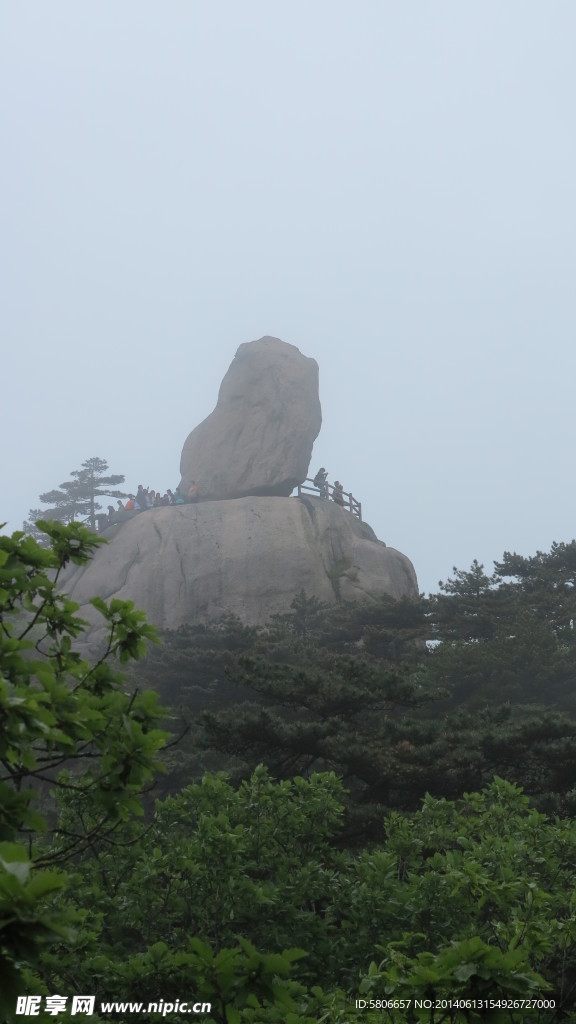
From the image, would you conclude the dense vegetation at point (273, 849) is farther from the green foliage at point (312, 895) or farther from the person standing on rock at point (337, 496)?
the person standing on rock at point (337, 496)

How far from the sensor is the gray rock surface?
111 feet

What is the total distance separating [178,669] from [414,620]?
6.45 metres

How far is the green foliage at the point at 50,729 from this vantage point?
2.57 meters

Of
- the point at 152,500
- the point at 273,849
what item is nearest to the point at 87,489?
the point at 152,500

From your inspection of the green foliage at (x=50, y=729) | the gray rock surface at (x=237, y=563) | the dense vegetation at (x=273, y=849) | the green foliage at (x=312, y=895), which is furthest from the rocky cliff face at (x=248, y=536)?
the green foliage at (x=50, y=729)

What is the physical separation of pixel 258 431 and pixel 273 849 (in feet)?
108

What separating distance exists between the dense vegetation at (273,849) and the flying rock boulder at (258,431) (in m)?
20.4

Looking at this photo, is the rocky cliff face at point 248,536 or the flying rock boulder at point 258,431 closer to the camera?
the rocky cliff face at point 248,536

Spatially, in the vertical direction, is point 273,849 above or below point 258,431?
below

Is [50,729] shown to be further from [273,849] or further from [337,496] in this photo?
[337,496]

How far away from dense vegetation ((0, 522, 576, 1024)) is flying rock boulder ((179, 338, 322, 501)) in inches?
802

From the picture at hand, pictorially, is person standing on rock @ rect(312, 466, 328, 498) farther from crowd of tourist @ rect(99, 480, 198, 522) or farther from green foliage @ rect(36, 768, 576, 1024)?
green foliage @ rect(36, 768, 576, 1024)

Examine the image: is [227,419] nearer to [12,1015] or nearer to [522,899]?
[522,899]

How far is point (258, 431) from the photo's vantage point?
40.5m
